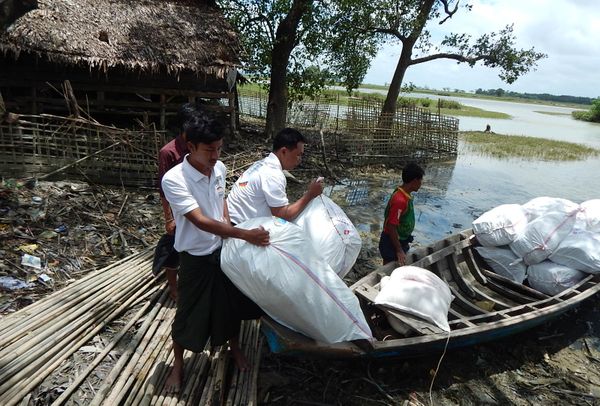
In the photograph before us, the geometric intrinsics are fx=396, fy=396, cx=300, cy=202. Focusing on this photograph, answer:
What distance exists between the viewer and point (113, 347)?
2.76 m

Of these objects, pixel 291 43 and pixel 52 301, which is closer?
pixel 52 301

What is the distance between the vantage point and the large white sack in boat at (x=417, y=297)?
276cm

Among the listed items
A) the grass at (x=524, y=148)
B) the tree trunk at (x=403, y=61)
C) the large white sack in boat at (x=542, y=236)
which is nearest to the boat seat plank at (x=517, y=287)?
the large white sack in boat at (x=542, y=236)

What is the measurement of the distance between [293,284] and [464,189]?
29.0ft

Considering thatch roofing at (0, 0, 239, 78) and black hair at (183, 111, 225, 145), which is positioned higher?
thatch roofing at (0, 0, 239, 78)

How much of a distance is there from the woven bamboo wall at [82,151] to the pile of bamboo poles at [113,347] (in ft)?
9.50

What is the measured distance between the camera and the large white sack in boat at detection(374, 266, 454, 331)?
2756mm

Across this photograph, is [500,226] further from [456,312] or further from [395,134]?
[395,134]

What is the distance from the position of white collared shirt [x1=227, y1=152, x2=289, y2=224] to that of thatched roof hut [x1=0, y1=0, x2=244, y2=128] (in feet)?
22.1

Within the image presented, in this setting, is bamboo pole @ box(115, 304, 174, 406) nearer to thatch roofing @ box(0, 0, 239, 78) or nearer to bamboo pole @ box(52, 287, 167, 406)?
bamboo pole @ box(52, 287, 167, 406)

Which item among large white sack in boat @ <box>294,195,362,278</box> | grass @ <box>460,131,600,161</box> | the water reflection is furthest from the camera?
grass @ <box>460,131,600,161</box>

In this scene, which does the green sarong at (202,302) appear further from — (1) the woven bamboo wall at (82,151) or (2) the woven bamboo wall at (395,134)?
(2) the woven bamboo wall at (395,134)

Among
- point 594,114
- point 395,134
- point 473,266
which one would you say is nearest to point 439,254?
point 473,266

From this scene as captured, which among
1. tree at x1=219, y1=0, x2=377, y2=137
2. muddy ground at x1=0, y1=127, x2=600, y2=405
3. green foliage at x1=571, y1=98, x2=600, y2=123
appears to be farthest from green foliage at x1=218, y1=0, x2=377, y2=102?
green foliage at x1=571, y1=98, x2=600, y2=123
